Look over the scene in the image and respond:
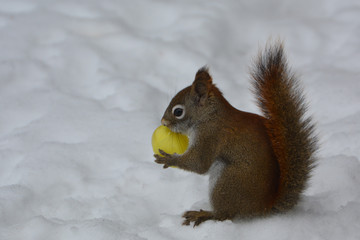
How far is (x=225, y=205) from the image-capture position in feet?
6.79

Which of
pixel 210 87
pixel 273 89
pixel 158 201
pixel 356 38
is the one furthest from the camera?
pixel 356 38

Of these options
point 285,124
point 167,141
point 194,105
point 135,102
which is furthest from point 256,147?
point 135,102

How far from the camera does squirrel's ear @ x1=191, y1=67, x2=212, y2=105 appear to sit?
2137mm

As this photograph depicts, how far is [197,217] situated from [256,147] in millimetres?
449

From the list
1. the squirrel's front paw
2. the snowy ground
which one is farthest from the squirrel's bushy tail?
the squirrel's front paw

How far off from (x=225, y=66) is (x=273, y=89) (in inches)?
71.9

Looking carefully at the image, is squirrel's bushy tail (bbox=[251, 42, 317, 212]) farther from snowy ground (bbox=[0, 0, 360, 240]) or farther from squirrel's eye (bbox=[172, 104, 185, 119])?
squirrel's eye (bbox=[172, 104, 185, 119])

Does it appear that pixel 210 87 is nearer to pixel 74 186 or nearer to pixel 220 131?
pixel 220 131

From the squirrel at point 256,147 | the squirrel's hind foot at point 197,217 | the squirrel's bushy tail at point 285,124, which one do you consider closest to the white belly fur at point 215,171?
the squirrel at point 256,147

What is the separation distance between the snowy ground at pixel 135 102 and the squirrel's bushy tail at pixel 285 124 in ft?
0.57

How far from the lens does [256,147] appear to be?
2023 mm

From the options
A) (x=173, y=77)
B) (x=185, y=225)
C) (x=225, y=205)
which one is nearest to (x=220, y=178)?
(x=225, y=205)

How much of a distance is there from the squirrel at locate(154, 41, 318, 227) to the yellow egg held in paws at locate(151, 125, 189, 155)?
0.40ft

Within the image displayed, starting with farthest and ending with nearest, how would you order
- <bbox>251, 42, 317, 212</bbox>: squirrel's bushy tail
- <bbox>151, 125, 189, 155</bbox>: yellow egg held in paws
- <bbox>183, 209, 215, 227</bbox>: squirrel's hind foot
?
<bbox>151, 125, 189, 155</bbox>: yellow egg held in paws
<bbox>183, 209, 215, 227</bbox>: squirrel's hind foot
<bbox>251, 42, 317, 212</bbox>: squirrel's bushy tail
